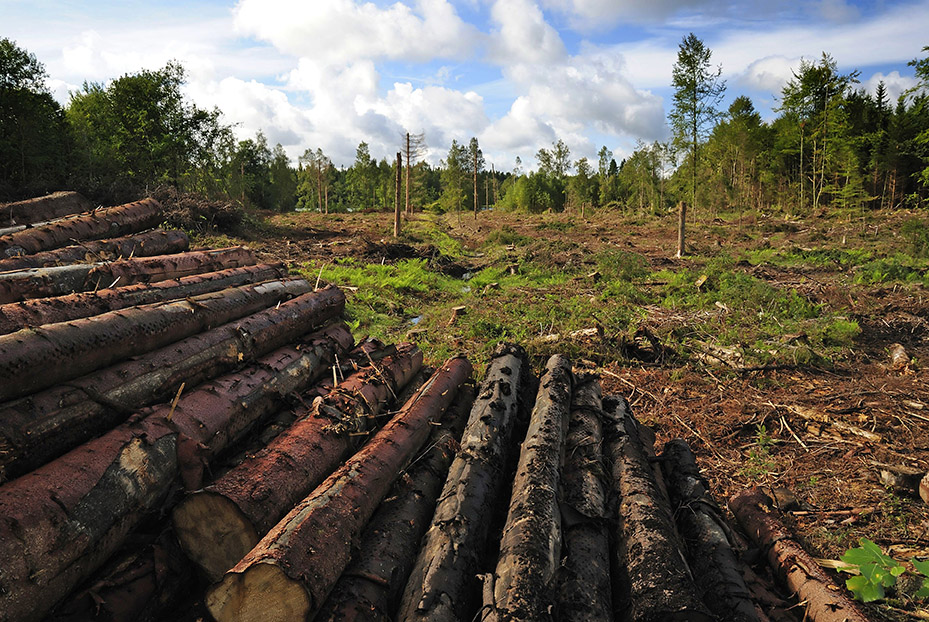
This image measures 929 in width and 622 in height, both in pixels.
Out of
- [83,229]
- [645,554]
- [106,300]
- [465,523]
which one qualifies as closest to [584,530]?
[645,554]

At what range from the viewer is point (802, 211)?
29.6 m

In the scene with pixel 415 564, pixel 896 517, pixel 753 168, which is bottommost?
pixel 896 517

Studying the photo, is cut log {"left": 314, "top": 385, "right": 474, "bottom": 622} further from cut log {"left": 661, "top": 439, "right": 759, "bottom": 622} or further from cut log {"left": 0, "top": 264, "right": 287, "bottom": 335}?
cut log {"left": 0, "top": 264, "right": 287, "bottom": 335}

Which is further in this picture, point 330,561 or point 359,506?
point 359,506

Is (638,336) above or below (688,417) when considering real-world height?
above

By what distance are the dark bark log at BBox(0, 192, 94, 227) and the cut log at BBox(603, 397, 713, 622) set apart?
11640 mm

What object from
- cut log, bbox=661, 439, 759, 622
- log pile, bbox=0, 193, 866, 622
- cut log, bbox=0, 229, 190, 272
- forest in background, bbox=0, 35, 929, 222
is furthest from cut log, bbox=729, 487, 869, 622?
forest in background, bbox=0, 35, 929, 222

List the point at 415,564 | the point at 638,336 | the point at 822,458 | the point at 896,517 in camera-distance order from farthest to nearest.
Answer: the point at 638,336, the point at 822,458, the point at 896,517, the point at 415,564

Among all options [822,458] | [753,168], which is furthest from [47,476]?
[753,168]

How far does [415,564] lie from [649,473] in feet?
6.43

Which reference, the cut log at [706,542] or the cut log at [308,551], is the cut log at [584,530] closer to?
the cut log at [706,542]

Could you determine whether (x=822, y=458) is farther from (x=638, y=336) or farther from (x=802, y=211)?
(x=802, y=211)

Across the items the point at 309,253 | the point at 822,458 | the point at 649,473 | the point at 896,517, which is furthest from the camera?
the point at 309,253

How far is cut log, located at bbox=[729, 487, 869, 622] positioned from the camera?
265cm
